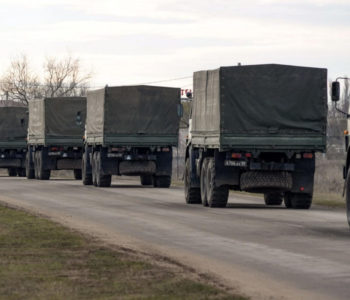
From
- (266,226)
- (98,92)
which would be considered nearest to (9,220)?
(266,226)

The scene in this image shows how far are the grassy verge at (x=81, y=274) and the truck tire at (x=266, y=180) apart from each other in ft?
30.7

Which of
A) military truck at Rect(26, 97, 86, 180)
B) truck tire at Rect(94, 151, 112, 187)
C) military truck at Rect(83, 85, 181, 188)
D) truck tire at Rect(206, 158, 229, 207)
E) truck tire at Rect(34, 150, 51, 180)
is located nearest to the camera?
truck tire at Rect(206, 158, 229, 207)

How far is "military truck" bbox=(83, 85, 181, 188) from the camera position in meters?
39.2

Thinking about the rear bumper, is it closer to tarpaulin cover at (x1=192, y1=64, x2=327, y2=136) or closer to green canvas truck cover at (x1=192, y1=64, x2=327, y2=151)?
green canvas truck cover at (x1=192, y1=64, x2=327, y2=151)

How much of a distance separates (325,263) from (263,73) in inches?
518

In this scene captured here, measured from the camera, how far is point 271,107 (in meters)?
27.2

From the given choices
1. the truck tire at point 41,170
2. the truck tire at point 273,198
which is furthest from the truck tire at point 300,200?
the truck tire at point 41,170

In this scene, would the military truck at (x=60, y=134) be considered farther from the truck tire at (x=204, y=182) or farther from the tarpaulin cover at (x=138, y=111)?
the truck tire at (x=204, y=182)

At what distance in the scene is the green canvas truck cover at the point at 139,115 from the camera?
129ft

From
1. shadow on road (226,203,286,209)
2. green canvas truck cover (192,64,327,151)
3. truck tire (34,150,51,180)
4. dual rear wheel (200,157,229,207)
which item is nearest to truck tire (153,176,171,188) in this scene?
truck tire (34,150,51,180)

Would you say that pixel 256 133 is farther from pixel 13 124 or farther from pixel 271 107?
pixel 13 124

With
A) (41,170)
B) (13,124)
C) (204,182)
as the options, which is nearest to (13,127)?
(13,124)

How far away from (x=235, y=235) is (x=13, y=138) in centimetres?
3805

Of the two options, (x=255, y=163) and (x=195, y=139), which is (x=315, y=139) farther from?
(x=195, y=139)
